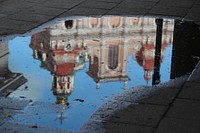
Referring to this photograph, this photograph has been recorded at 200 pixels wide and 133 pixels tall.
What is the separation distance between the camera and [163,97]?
6.92 metres

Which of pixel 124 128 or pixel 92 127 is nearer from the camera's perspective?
pixel 124 128

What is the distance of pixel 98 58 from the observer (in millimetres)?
8781

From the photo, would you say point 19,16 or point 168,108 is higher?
point 19,16

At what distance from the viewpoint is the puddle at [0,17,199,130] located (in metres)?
6.69

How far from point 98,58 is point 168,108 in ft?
8.48

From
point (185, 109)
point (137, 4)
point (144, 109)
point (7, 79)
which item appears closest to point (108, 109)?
point (144, 109)

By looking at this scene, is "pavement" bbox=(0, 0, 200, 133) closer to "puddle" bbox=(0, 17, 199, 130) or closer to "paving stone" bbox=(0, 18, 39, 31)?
"paving stone" bbox=(0, 18, 39, 31)

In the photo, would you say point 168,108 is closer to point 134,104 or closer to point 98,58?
point 134,104

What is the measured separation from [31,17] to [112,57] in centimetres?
325

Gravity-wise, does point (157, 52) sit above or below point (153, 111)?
above

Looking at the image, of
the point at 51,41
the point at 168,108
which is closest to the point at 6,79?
the point at 51,41

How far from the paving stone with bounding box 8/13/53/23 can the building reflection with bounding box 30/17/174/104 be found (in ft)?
1.81

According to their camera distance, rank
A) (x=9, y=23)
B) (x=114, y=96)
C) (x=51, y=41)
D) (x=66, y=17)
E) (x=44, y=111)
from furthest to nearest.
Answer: (x=66, y=17)
(x=9, y=23)
(x=51, y=41)
(x=114, y=96)
(x=44, y=111)

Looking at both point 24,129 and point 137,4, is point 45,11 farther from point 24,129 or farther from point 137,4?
point 24,129
